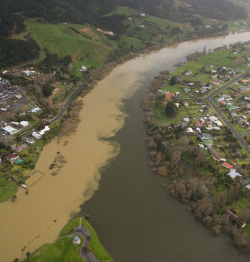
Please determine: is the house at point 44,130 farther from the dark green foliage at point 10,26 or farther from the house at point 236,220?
the dark green foliage at point 10,26

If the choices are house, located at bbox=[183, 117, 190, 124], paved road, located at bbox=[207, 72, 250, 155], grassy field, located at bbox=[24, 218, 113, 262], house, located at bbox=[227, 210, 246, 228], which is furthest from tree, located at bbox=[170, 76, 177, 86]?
grassy field, located at bbox=[24, 218, 113, 262]

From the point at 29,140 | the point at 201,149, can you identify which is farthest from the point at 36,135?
the point at 201,149

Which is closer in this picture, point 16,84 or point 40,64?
point 16,84

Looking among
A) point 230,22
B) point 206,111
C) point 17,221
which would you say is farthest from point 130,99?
point 230,22

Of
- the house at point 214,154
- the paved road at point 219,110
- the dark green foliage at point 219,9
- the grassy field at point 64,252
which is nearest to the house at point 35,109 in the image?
the grassy field at point 64,252

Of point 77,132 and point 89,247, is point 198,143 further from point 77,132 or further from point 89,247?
point 89,247

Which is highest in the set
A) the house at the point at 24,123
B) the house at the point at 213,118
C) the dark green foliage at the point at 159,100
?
the house at the point at 213,118

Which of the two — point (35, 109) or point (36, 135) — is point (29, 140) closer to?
point (36, 135)
